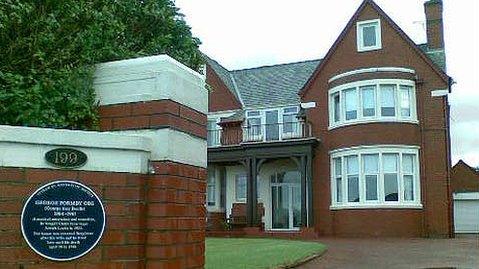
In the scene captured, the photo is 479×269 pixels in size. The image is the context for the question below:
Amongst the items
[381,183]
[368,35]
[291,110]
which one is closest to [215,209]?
[291,110]

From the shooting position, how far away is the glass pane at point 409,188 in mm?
23312

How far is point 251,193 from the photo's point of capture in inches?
1015

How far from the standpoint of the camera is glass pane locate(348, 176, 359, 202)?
2372cm

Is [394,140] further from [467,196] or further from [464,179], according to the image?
[464,179]

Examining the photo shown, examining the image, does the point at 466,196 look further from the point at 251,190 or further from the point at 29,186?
the point at 29,186

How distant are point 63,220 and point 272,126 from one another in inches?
957

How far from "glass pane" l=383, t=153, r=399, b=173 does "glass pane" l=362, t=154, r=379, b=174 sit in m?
0.30

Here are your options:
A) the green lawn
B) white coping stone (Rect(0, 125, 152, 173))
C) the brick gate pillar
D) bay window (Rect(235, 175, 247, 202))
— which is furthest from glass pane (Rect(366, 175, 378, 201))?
white coping stone (Rect(0, 125, 152, 173))

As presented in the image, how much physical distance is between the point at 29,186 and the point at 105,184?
507mm

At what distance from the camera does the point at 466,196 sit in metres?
36.9

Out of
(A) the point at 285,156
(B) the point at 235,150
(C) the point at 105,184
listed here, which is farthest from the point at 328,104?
(C) the point at 105,184

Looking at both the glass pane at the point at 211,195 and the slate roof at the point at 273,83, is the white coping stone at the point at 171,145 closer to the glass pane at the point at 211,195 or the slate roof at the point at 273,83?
the slate roof at the point at 273,83

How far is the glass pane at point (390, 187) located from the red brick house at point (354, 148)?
0.04m

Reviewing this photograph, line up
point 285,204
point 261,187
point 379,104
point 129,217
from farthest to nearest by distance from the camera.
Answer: point 261,187
point 285,204
point 379,104
point 129,217
